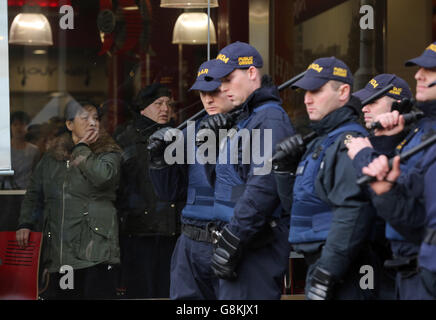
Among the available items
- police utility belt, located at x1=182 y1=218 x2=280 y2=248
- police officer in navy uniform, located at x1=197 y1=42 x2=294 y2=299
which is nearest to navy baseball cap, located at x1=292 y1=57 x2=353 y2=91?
police officer in navy uniform, located at x1=197 y1=42 x2=294 y2=299

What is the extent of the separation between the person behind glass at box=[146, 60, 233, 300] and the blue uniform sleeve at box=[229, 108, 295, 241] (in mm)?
512

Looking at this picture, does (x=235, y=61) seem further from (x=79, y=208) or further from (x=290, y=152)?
(x=79, y=208)

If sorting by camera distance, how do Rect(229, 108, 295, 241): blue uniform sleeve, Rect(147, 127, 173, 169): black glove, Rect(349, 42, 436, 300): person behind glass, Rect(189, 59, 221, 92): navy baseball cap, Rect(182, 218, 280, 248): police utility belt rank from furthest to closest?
1. Rect(147, 127, 173, 169): black glove
2. Rect(189, 59, 221, 92): navy baseball cap
3. Rect(182, 218, 280, 248): police utility belt
4. Rect(229, 108, 295, 241): blue uniform sleeve
5. Rect(349, 42, 436, 300): person behind glass

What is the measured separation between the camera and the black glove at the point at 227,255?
452 cm

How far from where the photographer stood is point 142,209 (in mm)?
6777

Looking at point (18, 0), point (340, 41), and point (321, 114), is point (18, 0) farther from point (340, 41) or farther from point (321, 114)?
point (321, 114)

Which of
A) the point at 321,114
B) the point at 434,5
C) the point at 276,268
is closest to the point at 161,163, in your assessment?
the point at 276,268

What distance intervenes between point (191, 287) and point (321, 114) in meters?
1.62

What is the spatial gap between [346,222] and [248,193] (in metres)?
0.87

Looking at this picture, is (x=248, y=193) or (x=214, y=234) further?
(x=214, y=234)

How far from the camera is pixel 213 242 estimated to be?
5039 mm

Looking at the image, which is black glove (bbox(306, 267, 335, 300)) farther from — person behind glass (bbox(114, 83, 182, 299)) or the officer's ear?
person behind glass (bbox(114, 83, 182, 299))

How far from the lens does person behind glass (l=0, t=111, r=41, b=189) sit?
267 inches

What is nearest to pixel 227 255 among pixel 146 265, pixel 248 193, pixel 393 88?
pixel 248 193
